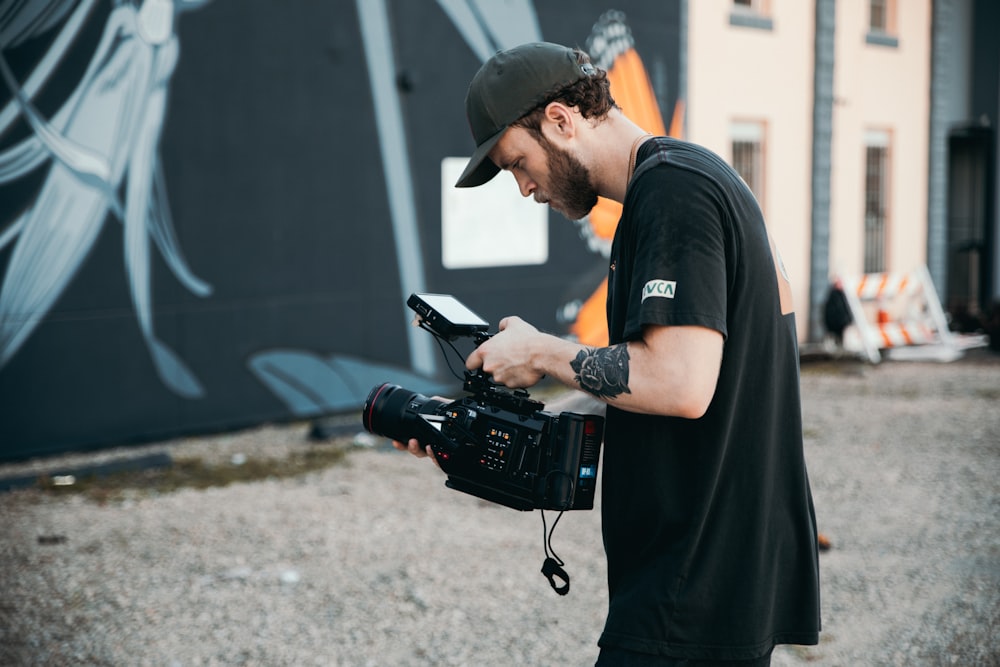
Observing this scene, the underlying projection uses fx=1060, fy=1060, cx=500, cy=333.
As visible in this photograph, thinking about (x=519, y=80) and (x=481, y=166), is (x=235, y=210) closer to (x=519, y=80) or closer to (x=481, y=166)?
(x=481, y=166)

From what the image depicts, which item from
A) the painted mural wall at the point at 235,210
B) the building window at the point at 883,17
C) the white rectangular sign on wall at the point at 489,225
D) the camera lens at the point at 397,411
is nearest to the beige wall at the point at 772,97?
the building window at the point at 883,17

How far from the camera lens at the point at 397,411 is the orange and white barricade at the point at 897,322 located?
11561 millimetres

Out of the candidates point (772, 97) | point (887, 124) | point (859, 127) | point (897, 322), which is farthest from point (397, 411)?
point (887, 124)

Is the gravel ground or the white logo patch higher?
the white logo patch

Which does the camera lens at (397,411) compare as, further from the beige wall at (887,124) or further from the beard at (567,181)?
the beige wall at (887,124)

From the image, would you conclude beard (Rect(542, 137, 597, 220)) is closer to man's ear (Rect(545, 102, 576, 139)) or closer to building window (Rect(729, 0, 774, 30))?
man's ear (Rect(545, 102, 576, 139))

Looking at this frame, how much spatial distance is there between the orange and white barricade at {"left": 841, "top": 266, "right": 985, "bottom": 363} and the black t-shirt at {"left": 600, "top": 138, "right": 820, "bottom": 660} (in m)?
11.7

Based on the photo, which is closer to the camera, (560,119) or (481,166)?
(560,119)

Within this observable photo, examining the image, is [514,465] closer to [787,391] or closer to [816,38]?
[787,391]

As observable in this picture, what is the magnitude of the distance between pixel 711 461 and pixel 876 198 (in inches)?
586

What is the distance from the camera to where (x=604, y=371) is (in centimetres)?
201

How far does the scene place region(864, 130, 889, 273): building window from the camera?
1563 cm

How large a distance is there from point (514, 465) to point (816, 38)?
13.3m

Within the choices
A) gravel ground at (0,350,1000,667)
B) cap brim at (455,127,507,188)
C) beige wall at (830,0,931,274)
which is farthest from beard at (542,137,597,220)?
beige wall at (830,0,931,274)
